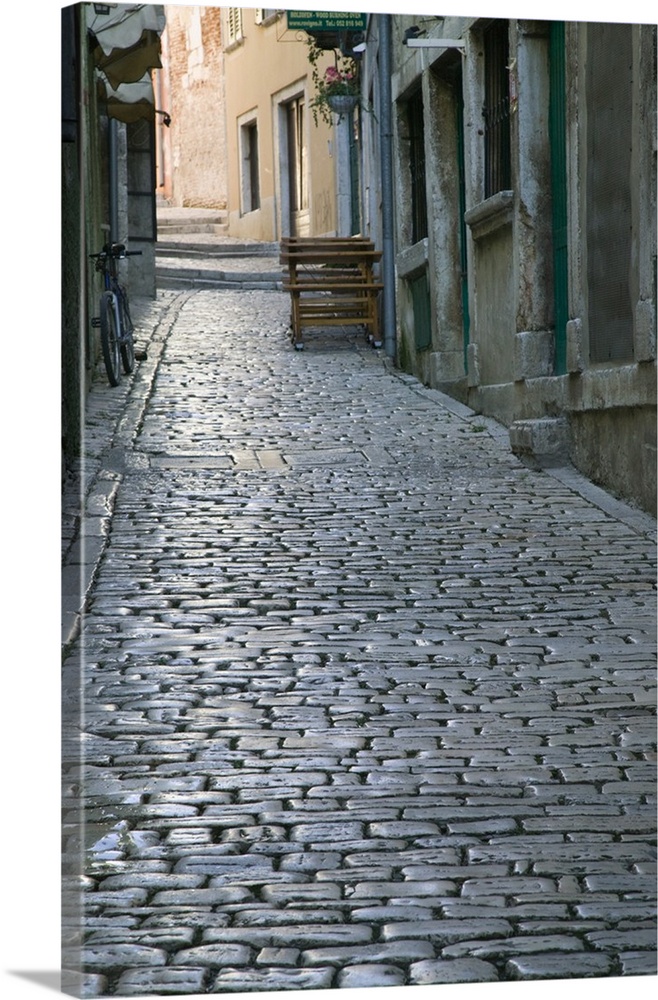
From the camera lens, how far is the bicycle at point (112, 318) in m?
11.6

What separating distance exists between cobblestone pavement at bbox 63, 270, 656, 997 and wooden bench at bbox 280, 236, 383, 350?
546 centimetres

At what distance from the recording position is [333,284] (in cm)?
1434

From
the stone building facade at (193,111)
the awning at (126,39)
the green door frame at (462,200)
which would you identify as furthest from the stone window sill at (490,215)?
the stone building facade at (193,111)

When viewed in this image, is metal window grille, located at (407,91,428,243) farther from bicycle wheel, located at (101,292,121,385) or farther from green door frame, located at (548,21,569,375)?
green door frame, located at (548,21,569,375)

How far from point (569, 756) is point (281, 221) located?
22530mm

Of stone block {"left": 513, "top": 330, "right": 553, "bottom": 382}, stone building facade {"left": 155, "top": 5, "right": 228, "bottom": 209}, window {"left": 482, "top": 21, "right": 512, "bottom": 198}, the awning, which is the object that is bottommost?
stone block {"left": 513, "top": 330, "right": 553, "bottom": 382}

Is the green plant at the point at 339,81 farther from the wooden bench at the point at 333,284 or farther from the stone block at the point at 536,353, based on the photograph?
the stone block at the point at 536,353

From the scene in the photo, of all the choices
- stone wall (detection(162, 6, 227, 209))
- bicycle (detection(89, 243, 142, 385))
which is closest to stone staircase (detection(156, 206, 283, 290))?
stone wall (detection(162, 6, 227, 209))

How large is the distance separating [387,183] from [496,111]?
3.71 metres

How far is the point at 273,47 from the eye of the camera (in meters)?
25.7

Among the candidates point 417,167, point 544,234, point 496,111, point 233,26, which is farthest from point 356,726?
point 233,26

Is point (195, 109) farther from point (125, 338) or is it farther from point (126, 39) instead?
point (126, 39)

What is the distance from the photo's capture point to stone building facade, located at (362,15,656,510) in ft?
23.4
